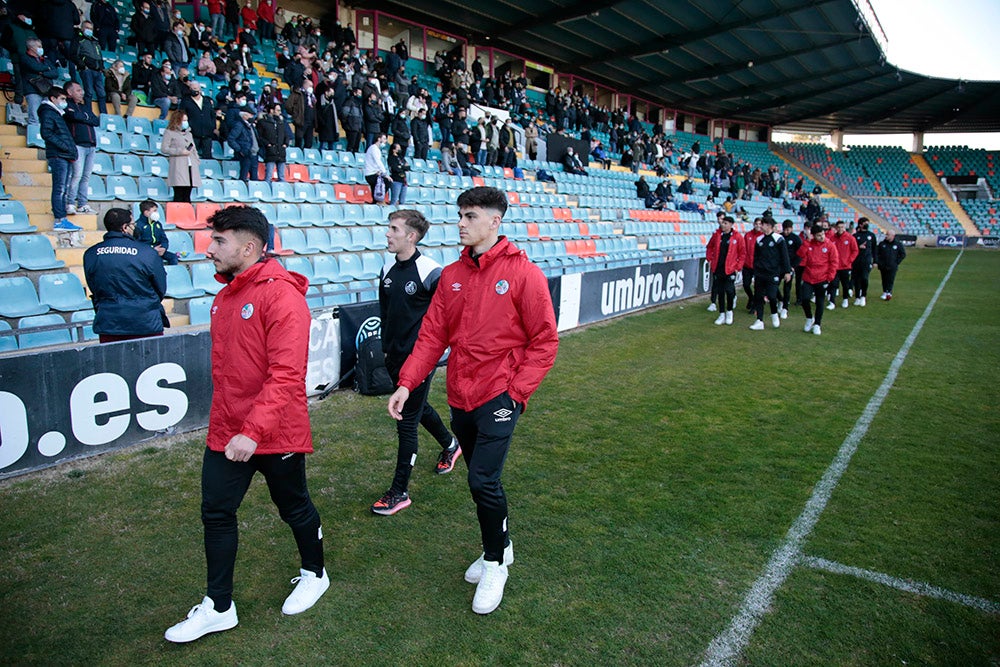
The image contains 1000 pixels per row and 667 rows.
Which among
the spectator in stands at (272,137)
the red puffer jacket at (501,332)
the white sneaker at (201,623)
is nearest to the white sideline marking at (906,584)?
the red puffer jacket at (501,332)

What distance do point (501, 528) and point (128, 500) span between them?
112 inches

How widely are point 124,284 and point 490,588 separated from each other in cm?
412

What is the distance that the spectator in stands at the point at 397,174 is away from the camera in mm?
12688

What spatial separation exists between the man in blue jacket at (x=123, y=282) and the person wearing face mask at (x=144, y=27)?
30.6ft

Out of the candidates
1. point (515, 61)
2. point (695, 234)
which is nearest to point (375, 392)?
point (695, 234)

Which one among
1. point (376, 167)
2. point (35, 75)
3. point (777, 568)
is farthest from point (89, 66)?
point (777, 568)

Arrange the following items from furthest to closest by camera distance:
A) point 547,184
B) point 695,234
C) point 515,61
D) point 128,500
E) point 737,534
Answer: point 515,61, point 695,234, point 547,184, point 128,500, point 737,534

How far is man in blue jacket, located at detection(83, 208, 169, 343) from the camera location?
5.03m

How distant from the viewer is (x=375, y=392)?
6863 millimetres

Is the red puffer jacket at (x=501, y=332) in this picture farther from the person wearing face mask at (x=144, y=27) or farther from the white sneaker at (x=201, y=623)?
the person wearing face mask at (x=144, y=27)

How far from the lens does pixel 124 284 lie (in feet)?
17.0

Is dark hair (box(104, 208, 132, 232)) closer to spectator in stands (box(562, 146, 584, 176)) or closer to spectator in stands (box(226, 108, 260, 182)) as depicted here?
spectator in stands (box(226, 108, 260, 182))

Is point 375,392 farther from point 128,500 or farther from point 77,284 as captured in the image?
point 77,284

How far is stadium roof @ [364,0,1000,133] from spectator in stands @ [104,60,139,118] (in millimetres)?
13276
